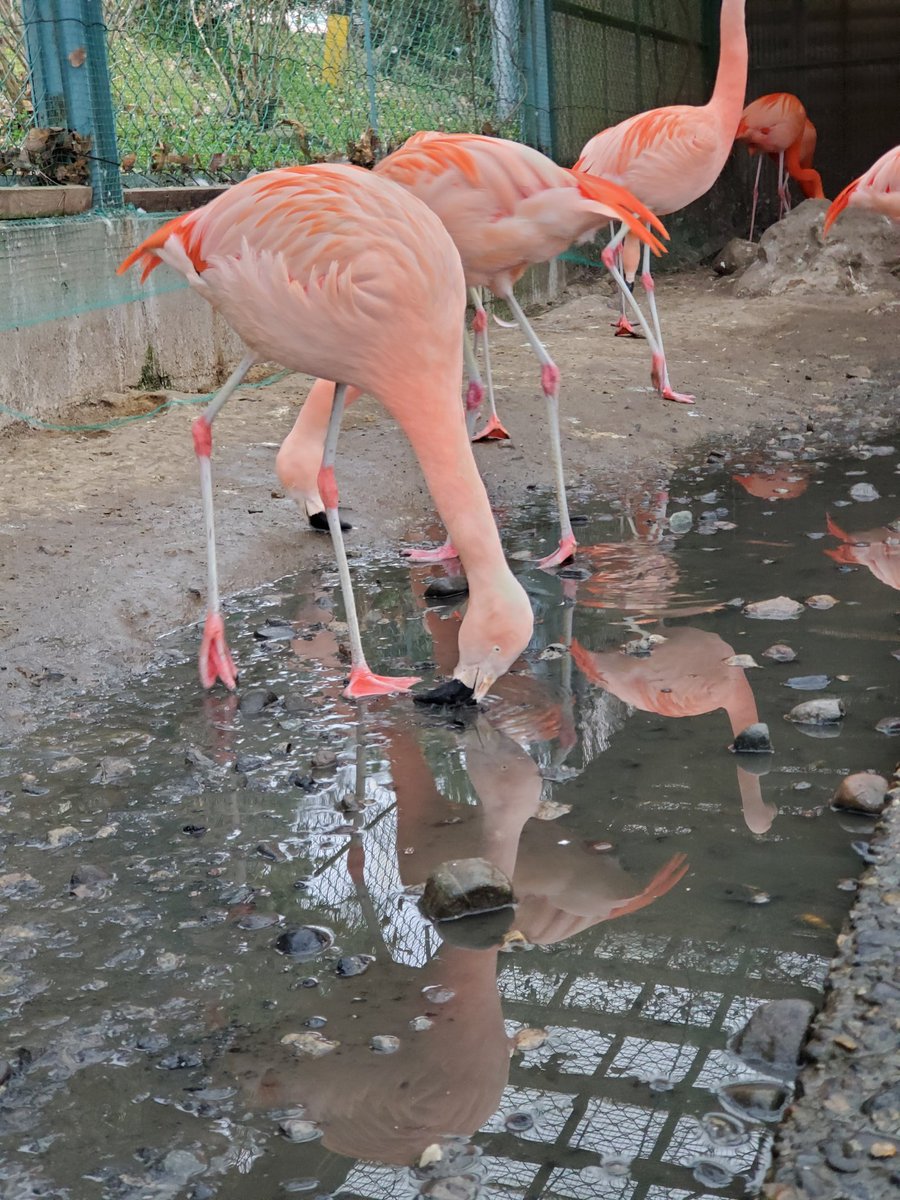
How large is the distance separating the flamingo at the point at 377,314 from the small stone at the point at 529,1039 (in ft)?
3.62

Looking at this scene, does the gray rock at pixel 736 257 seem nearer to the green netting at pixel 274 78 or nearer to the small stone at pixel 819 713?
the green netting at pixel 274 78

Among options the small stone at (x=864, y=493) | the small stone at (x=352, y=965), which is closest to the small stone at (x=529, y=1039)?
the small stone at (x=352, y=965)

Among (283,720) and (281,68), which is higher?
(281,68)

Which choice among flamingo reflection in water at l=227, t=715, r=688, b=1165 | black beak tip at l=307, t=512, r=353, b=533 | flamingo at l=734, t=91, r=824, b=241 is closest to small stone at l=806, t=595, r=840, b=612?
flamingo reflection in water at l=227, t=715, r=688, b=1165

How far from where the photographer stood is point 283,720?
3047mm

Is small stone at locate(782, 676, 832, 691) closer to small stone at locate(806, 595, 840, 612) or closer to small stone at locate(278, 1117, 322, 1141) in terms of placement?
small stone at locate(806, 595, 840, 612)

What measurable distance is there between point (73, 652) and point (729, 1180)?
232 centimetres

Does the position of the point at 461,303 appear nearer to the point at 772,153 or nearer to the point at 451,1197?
the point at 451,1197

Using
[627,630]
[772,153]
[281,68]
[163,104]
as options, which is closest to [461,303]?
[627,630]

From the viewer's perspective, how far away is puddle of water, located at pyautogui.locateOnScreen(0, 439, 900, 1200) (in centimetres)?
162

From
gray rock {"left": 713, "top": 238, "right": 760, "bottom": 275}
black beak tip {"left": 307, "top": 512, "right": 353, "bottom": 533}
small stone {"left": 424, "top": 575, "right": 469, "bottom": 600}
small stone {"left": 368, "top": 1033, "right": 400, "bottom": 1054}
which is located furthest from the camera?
gray rock {"left": 713, "top": 238, "right": 760, "bottom": 275}

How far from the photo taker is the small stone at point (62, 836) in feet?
8.08

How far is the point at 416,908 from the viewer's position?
7.18 ft

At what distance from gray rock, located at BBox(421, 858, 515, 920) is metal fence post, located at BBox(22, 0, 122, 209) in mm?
4193
